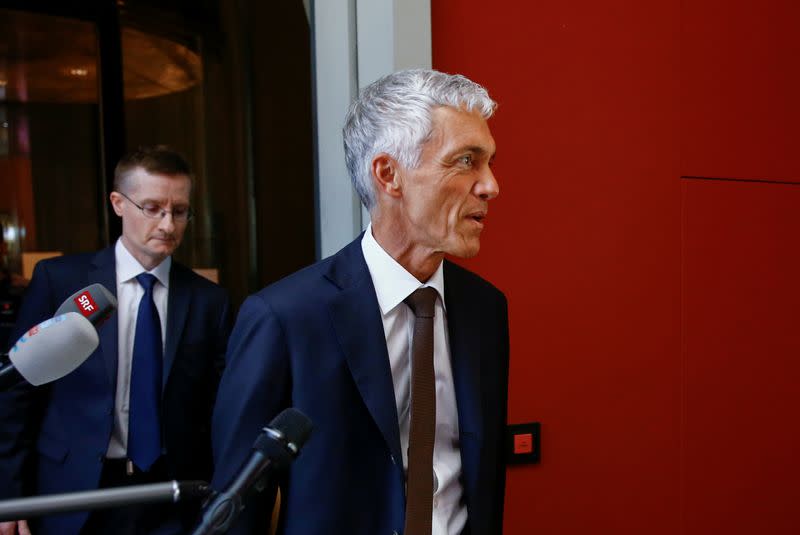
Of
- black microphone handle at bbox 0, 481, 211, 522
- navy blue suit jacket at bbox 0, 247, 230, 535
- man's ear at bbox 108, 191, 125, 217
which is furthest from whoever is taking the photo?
man's ear at bbox 108, 191, 125, 217

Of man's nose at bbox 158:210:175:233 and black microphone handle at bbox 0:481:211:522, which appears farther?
man's nose at bbox 158:210:175:233

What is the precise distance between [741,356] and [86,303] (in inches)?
88.3

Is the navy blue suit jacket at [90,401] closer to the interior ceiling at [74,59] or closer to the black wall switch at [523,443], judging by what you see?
the black wall switch at [523,443]

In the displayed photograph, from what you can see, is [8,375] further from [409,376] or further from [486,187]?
[486,187]

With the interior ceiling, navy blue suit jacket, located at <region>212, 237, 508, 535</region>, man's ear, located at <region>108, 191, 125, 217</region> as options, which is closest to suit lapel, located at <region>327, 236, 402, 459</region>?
navy blue suit jacket, located at <region>212, 237, 508, 535</region>

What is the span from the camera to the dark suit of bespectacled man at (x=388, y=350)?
1.34 meters

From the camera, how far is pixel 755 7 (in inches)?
99.0

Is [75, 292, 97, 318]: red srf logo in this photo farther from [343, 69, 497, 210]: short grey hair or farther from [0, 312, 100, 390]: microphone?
[343, 69, 497, 210]: short grey hair

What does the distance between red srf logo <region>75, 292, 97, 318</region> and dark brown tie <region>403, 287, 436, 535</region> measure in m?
0.63

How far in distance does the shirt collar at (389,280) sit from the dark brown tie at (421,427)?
0.04 metres

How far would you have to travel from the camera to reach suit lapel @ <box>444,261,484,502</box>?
4.77ft

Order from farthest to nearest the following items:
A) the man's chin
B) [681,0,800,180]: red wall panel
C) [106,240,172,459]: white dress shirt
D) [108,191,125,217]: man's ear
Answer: [681,0,800,180]: red wall panel → [108,191,125,217]: man's ear → [106,240,172,459]: white dress shirt → the man's chin

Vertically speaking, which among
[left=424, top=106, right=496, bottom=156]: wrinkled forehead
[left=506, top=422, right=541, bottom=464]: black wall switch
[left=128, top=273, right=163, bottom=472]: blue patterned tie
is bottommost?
[left=506, top=422, right=541, bottom=464]: black wall switch

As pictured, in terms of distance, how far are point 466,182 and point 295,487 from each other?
2.13ft
